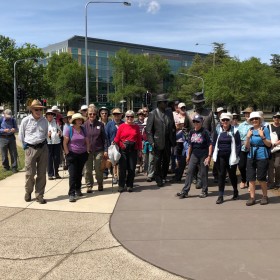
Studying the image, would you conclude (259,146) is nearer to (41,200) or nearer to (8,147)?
(41,200)

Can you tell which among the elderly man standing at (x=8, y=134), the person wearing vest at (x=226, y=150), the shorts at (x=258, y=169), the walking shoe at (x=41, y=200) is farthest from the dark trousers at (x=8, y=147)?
the shorts at (x=258, y=169)

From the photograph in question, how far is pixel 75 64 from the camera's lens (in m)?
79.4

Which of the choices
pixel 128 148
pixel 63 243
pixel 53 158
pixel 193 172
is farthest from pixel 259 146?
pixel 53 158

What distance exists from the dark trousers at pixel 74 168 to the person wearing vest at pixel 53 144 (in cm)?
220

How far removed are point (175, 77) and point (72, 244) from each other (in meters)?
101

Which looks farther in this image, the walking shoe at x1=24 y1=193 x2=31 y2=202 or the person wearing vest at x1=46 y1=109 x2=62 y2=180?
the person wearing vest at x1=46 y1=109 x2=62 y2=180

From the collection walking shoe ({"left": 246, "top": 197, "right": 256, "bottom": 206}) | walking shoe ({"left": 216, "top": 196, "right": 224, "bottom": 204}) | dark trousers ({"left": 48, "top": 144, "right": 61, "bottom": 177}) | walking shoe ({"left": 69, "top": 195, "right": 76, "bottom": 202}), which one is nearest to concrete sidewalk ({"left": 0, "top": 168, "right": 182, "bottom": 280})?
walking shoe ({"left": 69, "top": 195, "right": 76, "bottom": 202})

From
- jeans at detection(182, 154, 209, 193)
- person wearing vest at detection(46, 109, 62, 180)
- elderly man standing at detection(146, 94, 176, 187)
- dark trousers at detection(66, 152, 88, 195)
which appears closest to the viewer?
dark trousers at detection(66, 152, 88, 195)

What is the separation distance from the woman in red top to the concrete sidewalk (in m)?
0.69

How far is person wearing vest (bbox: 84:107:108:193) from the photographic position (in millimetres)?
7896

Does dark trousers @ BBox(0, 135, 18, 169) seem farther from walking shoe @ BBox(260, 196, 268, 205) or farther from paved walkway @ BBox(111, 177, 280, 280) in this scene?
walking shoe @ BBox(260, 196, 268, 205)

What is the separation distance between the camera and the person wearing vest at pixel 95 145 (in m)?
7.90

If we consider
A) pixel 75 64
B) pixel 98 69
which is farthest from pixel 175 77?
pixel 75 64

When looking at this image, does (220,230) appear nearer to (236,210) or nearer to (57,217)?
(236,210)
